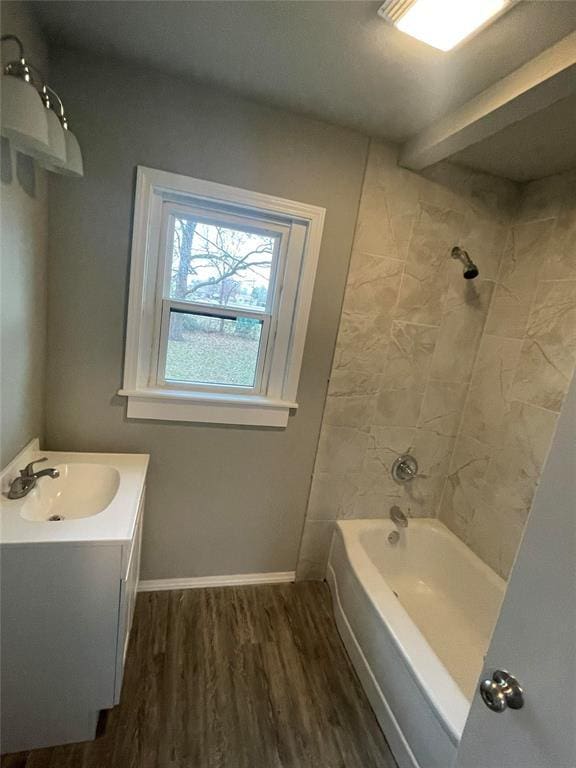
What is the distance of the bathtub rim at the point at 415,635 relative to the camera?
1227 mm

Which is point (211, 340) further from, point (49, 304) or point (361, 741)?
point (361, 741)

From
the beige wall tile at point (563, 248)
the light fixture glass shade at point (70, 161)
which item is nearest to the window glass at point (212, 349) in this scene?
the light fixture glass shade at point (70, 161)

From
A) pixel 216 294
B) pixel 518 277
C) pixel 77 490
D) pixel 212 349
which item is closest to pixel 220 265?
pixel 216 294

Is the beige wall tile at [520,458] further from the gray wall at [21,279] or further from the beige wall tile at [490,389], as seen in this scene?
the gray wall at [21,279]

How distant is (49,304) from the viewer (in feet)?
5.25

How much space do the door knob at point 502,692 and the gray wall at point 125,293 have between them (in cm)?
141

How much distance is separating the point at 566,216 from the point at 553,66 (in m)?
0.89

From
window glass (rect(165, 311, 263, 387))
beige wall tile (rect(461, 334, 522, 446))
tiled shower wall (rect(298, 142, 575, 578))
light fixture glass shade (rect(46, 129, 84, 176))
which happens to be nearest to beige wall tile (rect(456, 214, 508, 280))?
tiled shower wall (rect(298, 142, 575, 578))

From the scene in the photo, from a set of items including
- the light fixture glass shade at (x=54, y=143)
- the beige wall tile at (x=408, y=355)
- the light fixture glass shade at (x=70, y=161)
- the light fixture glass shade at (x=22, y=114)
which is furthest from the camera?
the beige wall tile at (x=408, y=355)

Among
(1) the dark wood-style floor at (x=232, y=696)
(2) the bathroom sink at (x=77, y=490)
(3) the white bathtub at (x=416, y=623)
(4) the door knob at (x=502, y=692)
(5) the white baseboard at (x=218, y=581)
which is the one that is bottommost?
(1) the dark wood-style floor at (x=232, y=696)

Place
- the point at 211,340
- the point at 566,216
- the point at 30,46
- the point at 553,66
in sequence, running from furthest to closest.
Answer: the point at 211,340, the point at 566,216, the point at 30,46, the point at 553,66

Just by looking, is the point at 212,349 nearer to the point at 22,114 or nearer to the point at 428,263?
the point at 22,114

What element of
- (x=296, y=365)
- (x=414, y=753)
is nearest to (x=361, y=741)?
(x=414, y=753)

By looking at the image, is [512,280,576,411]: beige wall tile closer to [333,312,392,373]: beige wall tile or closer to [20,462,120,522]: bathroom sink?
[333,312,392,373]: beige wall tile
